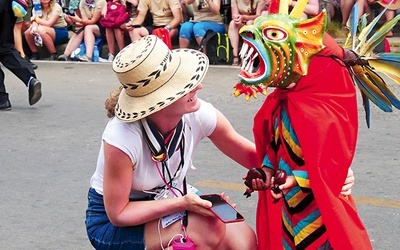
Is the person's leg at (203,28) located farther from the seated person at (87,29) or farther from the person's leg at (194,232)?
the person's leg at (194,232)

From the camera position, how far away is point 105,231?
341 cm

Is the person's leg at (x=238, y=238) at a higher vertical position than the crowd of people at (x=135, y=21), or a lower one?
higher

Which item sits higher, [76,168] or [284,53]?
[284,53]

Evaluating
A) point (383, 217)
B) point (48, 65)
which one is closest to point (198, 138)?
point (383, 217)

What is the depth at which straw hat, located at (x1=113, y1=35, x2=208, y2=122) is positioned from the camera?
3172 millimetres

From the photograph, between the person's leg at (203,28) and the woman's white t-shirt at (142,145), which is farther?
the person's leg at (203,28)

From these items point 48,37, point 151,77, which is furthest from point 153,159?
point 48,37

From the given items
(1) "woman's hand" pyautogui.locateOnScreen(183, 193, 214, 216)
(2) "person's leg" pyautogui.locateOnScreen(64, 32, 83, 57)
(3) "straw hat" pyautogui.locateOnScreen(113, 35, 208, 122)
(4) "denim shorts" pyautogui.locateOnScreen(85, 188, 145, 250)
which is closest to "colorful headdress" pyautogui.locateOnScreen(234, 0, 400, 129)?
(3) "straw hat" pyautogui.locateOnScreen(113, 35, 208, 122)

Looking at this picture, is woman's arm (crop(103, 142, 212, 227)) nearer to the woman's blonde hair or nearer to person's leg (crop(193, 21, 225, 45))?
the woman's blonde hair

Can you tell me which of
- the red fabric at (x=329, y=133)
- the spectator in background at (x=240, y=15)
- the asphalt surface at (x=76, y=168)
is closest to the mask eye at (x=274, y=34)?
the red fabric at (x=329, y=133)

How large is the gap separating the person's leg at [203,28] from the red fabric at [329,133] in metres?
7.65

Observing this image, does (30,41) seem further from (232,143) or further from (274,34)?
(274,34)

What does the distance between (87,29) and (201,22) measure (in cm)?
200

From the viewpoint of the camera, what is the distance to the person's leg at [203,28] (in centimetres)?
1073
